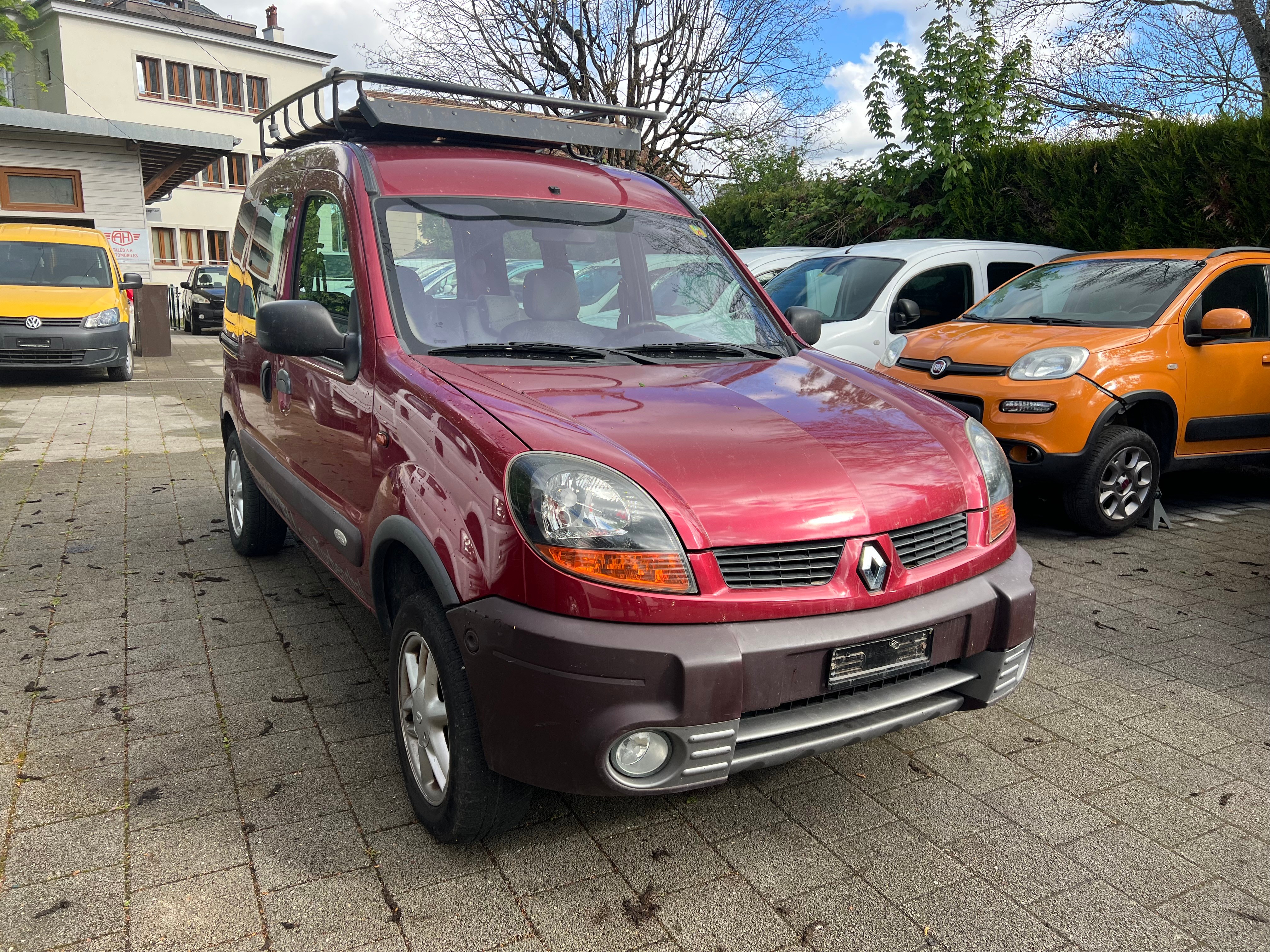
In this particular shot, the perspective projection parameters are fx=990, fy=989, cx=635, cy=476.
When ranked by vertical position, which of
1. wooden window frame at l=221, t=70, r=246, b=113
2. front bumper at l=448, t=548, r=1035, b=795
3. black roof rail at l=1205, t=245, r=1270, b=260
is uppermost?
wooden window frame at l=221, t=70, r=246, b=113

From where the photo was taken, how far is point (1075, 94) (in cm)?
1866

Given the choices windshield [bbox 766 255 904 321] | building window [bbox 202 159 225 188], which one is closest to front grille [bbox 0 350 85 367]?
windshield [bbox 766 255 904 321]

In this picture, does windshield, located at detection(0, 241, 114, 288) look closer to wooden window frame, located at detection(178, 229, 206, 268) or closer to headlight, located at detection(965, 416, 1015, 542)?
headlight, located at detection(965, 416, 1015, 542)

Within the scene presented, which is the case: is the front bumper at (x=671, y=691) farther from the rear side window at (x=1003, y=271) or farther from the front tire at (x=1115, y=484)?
the rear side window at (x=1003, y=271)

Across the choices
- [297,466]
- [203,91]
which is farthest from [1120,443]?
[203,91]

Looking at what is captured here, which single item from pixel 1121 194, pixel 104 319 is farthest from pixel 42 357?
pixel 1121 194

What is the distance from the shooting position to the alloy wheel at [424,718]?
8.89 ft

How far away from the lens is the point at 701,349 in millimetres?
3527

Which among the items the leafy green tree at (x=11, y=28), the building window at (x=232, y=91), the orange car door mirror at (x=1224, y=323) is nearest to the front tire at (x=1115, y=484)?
the orange car door mirror at (x=1224, y=323)

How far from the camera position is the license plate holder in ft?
8.08

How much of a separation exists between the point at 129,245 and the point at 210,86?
85.0ft

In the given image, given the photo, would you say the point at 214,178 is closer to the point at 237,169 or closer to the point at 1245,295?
the point at 237,169

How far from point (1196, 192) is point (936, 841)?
817cm

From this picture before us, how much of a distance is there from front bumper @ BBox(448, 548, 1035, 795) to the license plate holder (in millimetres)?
21
